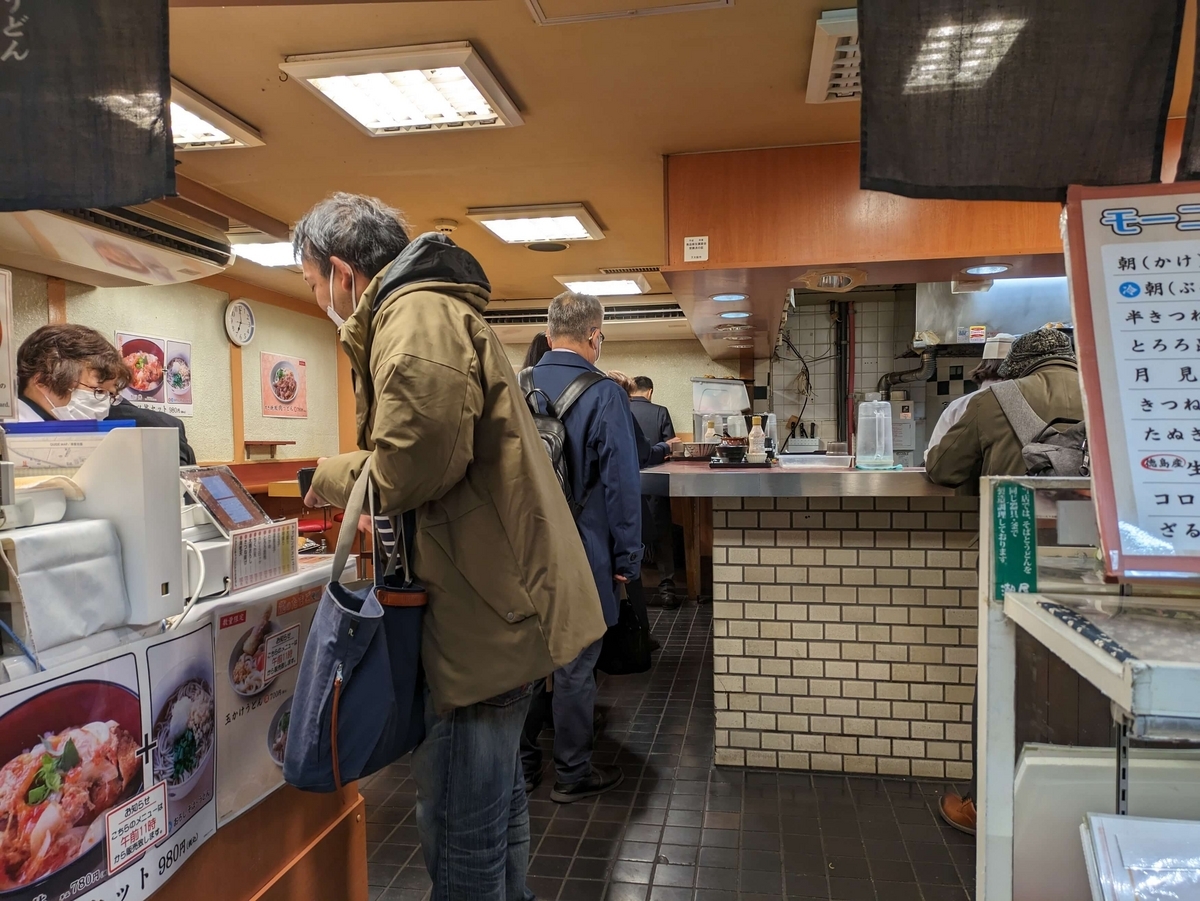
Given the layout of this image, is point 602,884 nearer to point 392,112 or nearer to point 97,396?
point 97,396

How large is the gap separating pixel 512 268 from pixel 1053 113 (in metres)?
5.28

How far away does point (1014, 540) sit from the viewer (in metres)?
0.89

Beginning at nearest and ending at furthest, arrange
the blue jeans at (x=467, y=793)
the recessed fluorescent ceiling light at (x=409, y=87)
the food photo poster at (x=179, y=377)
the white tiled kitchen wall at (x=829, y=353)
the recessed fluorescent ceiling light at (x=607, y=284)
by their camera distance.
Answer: the blue jeans at (x=467, y=793) < the recessed fluorescent ceiling light at (x=409, y=87) < the food photo poster at (x=179, y=377) < the recessed fluorescent ceiling light at (x=607, y=284) < the white tiled kitchen wall at (x=829, y=353)

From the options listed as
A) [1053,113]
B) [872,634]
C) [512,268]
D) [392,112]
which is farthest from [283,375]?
[1053,113]

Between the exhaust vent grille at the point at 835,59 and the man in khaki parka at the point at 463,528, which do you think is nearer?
the man in khaki parka at the point at 463,528

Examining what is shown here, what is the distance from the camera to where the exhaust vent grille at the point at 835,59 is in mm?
2229

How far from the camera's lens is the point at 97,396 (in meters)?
2.39

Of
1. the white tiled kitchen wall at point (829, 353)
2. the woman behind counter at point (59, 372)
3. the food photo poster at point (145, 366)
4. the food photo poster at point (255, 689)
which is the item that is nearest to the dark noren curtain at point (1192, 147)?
the food photo poster at point (255, 689)

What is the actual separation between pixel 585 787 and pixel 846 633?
1220mm

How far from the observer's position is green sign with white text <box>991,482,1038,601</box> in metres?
0.88

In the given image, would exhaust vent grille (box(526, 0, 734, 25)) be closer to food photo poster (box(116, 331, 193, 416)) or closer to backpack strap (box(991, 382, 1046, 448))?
backpack strap (box(991, 382, 1046, 448))

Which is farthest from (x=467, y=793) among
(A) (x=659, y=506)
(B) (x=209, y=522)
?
(A) (x=659, y=506)

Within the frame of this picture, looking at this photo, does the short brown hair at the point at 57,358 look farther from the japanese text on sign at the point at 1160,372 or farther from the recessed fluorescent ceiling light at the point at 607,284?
the recessed fluorescent ceiling light at the point at 607,284

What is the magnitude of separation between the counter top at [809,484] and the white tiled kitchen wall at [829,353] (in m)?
4.94
